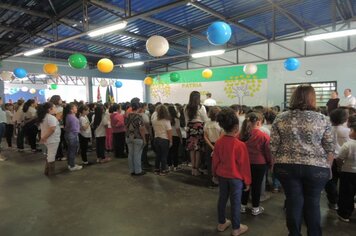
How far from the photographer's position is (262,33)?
345 inches

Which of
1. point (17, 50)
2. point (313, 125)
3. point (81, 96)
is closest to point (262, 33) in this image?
point (313, 125)

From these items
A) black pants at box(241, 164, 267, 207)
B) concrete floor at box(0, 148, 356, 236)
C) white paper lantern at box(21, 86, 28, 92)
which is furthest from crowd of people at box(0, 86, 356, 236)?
white paper lantern at box(21, 86, 28, 92)

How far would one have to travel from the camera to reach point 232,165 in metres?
2.31

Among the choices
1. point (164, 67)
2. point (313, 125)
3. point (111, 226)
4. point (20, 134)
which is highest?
point (164, 67)

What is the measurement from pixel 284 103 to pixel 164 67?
6847mm

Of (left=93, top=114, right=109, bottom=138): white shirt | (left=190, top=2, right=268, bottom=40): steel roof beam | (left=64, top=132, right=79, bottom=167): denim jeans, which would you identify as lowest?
(left=64, top=132, right=79, bottom=167): denim jeans

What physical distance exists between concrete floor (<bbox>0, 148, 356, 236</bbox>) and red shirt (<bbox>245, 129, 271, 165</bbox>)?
2.13 feet

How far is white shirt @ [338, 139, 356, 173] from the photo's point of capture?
2.49m

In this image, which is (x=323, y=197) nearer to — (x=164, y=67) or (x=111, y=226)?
(x=111, y=226)

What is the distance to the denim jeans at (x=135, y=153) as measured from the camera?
4355 mm

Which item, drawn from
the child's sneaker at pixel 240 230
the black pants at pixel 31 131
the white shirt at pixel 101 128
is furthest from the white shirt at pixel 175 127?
the black pants at pixel 31 131

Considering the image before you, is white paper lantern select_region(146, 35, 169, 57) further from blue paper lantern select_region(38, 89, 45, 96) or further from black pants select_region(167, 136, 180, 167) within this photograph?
blue paper lantern select_region(38, 89, 45, 96)

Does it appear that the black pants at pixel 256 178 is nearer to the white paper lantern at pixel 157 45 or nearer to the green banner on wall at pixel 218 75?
the white paper lantern at pixel 157 45

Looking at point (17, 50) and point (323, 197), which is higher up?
point (17, 50)
